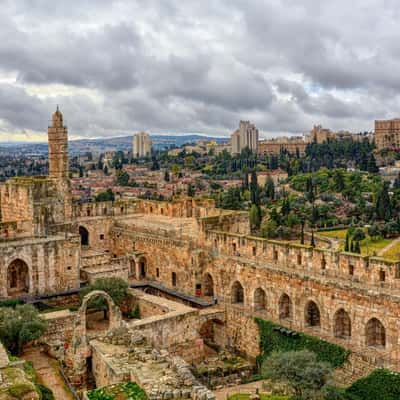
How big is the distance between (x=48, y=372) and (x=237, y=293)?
32.0 feet

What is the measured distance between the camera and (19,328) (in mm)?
20125

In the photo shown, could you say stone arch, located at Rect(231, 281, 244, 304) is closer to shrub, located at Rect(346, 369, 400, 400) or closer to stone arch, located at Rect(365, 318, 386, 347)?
stone arch, located at Rect(365, 318, 386, 347)

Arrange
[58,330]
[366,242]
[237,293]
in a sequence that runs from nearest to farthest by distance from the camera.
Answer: [58,330]
[237,293]
[366,242]

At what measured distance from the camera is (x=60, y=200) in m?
32.2

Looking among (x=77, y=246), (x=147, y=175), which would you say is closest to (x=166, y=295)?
(x=77, y=246)

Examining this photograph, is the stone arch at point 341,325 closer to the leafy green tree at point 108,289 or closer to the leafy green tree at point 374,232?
the leafy green tree at point 108,289

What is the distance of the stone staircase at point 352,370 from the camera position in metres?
19.3

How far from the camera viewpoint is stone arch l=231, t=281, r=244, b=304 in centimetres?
2561

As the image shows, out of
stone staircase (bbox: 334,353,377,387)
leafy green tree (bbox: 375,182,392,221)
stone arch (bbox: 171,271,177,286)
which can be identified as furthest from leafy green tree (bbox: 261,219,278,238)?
stone staircase (bbox: 334,353,377,387)

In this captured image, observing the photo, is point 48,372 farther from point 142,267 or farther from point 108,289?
point 142,267

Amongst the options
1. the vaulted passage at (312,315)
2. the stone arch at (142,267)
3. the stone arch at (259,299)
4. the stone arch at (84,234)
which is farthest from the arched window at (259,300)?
the stone arch at (84,234)

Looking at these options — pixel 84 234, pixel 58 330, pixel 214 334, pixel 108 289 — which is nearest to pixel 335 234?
pixel 84 234

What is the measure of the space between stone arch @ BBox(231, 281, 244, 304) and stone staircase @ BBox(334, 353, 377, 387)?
6595mm

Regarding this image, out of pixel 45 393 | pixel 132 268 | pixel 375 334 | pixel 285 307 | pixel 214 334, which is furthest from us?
pixel 132 268
